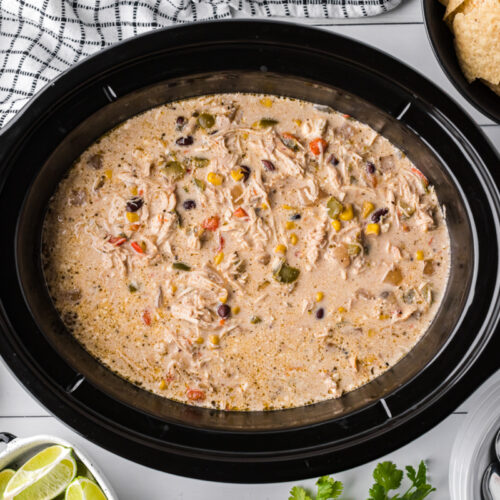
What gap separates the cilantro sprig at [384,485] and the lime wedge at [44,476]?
34.7 inches

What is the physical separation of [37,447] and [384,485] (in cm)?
137

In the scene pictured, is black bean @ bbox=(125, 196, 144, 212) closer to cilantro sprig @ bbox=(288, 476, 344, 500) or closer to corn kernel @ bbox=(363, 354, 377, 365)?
corn kernel @ bbox=(363, 354, 377, 365)

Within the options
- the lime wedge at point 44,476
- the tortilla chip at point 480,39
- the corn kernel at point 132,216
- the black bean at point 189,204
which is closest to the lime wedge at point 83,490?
the lime wedge at point 44,476

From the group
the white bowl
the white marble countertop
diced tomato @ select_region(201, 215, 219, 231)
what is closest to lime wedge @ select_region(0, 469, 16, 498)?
the white bowl

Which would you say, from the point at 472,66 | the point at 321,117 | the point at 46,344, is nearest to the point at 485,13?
the point at 472,66

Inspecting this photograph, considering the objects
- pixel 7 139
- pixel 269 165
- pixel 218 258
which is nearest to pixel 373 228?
→ pixel 269 165

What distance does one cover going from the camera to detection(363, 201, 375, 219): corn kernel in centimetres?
243

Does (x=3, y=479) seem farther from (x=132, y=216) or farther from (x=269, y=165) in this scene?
(x=269, y=165)

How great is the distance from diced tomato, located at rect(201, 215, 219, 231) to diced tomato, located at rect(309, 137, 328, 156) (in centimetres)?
47

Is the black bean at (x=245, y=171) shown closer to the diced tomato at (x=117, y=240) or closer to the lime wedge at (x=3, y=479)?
the diced tomato at (x=117, y=240)

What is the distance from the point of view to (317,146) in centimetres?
243

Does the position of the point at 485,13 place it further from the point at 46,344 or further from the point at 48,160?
the point at 46,344

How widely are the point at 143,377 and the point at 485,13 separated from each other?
6.12 ft

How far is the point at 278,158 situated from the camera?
2420 millimetres
